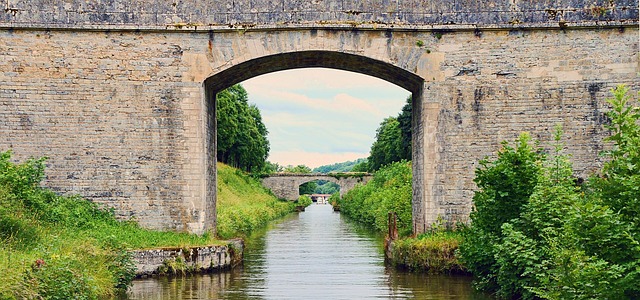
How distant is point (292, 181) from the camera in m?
62.5

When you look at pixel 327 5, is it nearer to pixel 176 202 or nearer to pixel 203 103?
pixel 203 103

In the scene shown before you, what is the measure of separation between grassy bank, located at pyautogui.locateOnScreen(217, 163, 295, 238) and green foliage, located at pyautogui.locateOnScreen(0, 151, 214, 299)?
4.10 meters

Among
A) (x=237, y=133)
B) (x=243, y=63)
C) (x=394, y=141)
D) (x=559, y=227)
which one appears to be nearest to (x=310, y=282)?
(x=243, y=63)

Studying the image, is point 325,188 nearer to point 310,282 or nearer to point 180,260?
point 310,282

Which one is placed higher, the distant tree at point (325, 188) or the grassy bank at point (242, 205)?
the distant tree at point (325, 188)

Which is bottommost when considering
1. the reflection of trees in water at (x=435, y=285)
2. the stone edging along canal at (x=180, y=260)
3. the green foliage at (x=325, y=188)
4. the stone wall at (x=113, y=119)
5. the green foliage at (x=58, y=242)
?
the reflection of trees in water at (x=435, y=285)

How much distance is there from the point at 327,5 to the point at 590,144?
6471 millimetres

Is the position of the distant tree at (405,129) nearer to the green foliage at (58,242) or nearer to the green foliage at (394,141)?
the green foliage at (394,141)

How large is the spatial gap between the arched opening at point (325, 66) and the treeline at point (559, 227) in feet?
12.6

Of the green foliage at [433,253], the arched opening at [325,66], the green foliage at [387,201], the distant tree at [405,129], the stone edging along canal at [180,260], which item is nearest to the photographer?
the stone edging along canal at [180,260]

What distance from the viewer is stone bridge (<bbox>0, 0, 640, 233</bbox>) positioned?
16906 mm

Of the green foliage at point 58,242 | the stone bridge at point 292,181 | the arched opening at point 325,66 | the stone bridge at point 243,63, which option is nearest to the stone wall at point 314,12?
the stone bridge at point 243,63

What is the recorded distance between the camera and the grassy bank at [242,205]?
29.8 meters

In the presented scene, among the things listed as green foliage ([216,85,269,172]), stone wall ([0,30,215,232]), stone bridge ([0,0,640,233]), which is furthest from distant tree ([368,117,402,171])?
stone wall ([0,30,215,232])
